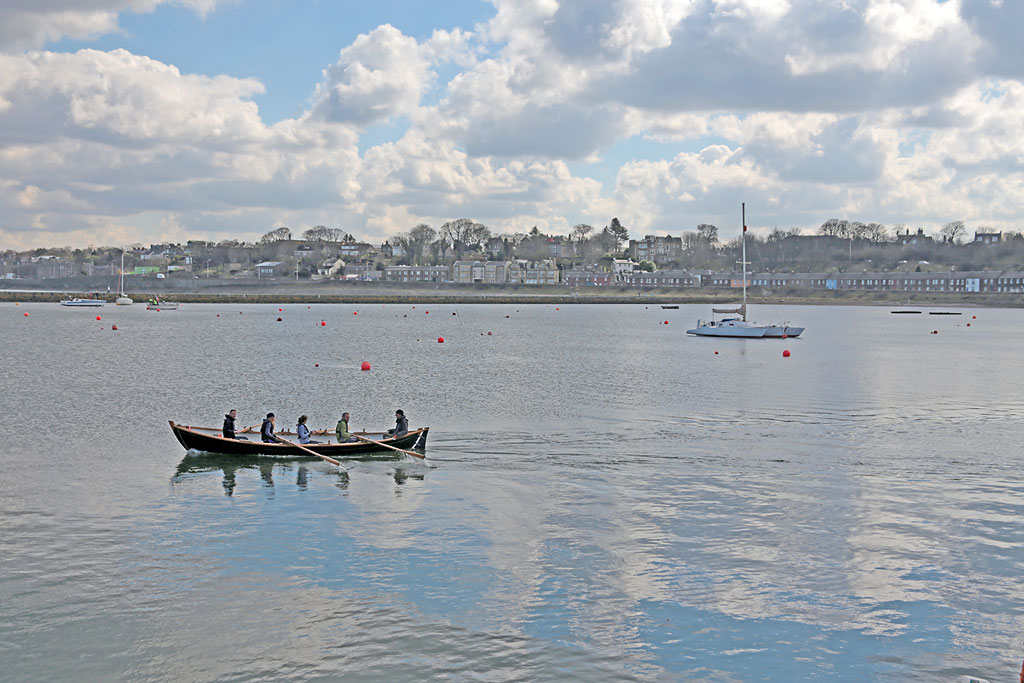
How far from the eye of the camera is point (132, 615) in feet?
58.7

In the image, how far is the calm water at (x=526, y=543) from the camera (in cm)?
1659

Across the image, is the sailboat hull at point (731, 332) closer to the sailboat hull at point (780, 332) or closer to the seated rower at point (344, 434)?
the sailboat hull at point (780, 332)

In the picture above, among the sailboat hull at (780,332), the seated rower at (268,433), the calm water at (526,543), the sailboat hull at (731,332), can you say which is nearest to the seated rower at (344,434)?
the calm water at (526,543)

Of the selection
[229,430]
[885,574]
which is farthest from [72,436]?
[885,574]

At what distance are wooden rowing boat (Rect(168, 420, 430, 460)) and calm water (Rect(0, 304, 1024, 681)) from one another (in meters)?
0.61

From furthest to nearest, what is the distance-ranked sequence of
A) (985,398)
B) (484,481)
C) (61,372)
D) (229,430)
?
(61,372) < (985,398) < (229,430) < (484,481)

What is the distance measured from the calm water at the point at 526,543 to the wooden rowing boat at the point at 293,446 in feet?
2.00

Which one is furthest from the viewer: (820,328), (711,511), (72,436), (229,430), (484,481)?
(820,328)

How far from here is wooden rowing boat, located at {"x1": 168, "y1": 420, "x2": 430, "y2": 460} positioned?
104 ft

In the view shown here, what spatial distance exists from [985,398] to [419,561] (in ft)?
149

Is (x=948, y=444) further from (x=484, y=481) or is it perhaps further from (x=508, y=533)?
(x=508, y=533)

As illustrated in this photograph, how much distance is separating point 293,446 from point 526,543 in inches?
478

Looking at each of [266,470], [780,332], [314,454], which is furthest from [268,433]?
[780,332]

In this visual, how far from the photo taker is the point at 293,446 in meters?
31.8
